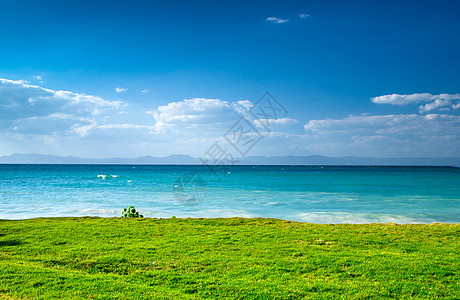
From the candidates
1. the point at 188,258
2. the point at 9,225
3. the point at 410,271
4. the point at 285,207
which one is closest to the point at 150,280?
the point at 188,258

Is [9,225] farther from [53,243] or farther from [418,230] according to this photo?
[418,230]

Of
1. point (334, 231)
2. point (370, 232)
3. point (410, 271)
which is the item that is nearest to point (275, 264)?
point (410, 271)

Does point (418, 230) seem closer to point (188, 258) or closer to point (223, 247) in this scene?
point (223, 247)

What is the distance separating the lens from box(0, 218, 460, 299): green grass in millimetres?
5719

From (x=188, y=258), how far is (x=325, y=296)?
352 centimetres

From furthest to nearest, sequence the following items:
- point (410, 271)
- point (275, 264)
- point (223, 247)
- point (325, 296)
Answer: point (223, 247)
point (275, 264)
point (410, 271)
point (325, 296)

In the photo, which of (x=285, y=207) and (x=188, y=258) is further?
(x=285, y=207)

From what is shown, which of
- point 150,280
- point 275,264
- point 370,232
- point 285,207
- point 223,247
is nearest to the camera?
point 150,280

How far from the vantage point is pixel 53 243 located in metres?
9.29

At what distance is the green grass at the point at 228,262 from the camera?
572 cm

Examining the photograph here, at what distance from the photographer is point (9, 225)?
12.0 meters

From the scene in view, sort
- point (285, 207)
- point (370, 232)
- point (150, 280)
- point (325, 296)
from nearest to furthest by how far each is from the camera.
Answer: point (325, 296), point (150, 280), point (370, 232), point (285, 207)

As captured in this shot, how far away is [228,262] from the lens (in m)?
7.41

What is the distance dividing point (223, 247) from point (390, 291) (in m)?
4.41
